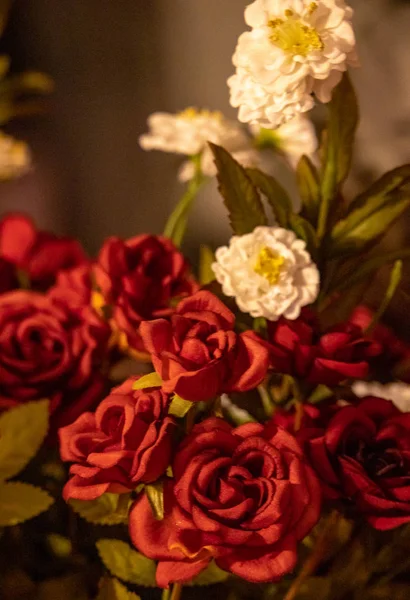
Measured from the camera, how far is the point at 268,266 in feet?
1.48

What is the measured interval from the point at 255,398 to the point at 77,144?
2.07 feet

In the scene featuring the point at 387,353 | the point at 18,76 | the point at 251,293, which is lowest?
the point at 387,353

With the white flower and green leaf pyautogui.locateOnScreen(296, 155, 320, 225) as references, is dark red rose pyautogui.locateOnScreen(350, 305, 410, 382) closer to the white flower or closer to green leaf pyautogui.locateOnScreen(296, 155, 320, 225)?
green leaf pyautogui.locateOnScreen(296, 155, 320, 225)

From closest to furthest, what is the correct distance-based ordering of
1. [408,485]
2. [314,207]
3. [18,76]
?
[408,485] < [314,207] < [18,76]

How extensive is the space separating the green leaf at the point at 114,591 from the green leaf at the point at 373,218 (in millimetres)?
303

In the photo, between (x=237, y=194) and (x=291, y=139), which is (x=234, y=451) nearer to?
(x=237, y=194)

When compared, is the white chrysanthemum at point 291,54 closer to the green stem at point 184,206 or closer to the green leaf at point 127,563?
the green stem at point 184,206

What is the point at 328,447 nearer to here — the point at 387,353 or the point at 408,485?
the point at 408,485

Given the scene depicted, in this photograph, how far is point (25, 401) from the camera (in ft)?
1.77

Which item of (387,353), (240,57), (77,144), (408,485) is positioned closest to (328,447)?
(408,485)

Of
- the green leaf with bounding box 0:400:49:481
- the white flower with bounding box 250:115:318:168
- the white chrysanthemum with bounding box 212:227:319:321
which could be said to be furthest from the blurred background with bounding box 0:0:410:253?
the green leaf with bounding box 0:400:49:481

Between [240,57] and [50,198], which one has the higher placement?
[240,57]

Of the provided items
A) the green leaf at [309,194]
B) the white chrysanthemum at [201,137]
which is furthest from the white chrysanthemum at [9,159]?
the green leaf at [309,194]

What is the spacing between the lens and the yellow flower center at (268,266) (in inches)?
17.7
